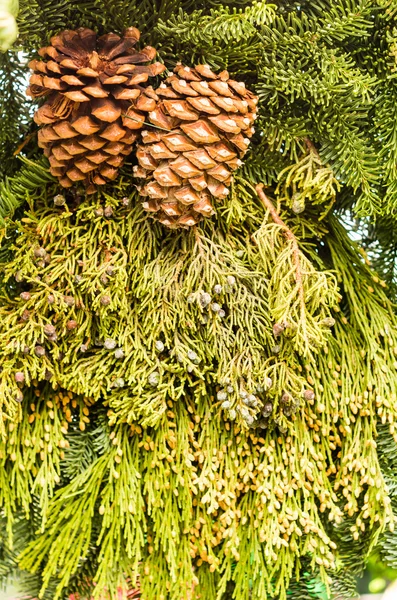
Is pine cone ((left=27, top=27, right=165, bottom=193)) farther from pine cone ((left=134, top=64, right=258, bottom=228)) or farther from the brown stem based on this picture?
the brown stem

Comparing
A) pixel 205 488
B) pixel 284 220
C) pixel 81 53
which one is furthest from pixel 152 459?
pixel 81 53

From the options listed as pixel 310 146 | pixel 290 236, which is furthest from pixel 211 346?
pixel 310 146

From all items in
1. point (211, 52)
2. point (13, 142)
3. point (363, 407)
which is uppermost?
point (211, 52)

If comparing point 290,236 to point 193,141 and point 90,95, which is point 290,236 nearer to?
point 193,141

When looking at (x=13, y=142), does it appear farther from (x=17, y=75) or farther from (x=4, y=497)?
(x=4, y=497)

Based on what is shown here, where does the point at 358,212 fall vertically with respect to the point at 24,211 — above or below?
above

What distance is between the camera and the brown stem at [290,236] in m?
0.65

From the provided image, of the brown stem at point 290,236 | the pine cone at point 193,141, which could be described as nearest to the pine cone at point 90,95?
the pine cone at point 193,141

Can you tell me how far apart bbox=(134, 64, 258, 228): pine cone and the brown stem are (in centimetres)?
8

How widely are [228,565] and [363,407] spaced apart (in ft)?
0.88

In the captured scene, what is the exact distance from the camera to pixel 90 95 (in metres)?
0.59

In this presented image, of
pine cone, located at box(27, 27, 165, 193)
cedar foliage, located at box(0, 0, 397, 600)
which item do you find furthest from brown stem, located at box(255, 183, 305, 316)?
pine cone, located at box(27, 27, 165, 193)

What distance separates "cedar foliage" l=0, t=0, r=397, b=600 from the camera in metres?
0.65

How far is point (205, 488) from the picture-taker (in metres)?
0.72
